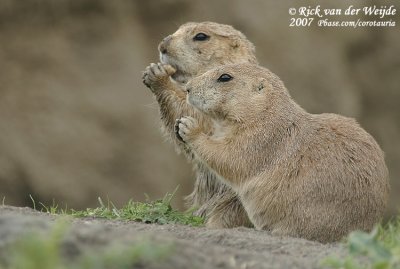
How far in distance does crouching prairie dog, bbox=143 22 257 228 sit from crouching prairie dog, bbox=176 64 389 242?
2.25 feet

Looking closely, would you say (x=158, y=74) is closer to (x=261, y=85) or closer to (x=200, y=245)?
(x=261, y=85)

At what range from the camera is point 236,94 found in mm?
7203

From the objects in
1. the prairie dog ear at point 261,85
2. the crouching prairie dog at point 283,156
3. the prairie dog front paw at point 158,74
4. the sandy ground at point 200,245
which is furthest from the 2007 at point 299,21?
the sandy ground at point 200,245

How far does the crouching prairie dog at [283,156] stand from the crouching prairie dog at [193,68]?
0.69 m

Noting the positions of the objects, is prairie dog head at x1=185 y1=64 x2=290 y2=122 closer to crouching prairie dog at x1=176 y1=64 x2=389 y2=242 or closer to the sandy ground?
crouching prairie dog at x1=176 y1=64 x2=389 y2=242

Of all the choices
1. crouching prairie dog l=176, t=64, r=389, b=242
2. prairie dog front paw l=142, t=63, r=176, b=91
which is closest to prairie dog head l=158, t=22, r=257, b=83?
prairie dog front paw l=142, t=63, r=176, b=91

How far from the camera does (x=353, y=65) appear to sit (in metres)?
13.9

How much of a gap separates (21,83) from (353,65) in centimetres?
493

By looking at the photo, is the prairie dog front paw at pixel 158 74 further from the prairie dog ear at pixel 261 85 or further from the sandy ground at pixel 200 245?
the sandy ground at pixel 200 245

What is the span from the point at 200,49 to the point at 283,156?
1.77 m

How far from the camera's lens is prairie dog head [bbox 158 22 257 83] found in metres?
8.28

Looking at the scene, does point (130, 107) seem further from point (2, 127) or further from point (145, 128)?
point (2, 127)

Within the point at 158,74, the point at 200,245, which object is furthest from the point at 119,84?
the point at 200,245

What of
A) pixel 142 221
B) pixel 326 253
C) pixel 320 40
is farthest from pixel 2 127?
pixel 326 253
